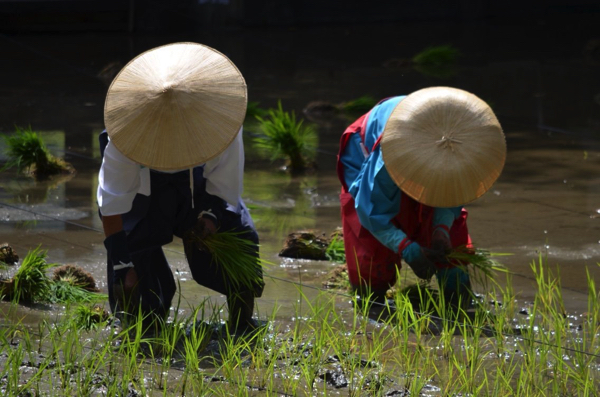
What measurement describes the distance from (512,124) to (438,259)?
4.36 m

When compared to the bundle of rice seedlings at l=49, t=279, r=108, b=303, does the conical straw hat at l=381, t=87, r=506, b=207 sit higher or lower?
higher

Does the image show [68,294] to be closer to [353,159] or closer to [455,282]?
[353,159]

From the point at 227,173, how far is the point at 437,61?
7864 mm

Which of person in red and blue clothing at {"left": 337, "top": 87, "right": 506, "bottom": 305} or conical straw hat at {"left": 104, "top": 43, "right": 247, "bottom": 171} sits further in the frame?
person in red and blue clothing at {"left": 337, "top": 87, "right": 506, "bottom": 305}

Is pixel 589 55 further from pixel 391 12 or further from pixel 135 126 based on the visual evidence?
pixel 135 126

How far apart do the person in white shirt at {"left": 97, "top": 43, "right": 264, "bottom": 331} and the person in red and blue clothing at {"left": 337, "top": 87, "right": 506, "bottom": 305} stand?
0.58 meters

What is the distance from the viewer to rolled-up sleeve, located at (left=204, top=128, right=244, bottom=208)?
343cm

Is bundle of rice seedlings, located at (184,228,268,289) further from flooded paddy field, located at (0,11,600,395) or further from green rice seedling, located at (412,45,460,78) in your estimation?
green rice seedling, located at (412,45,460,78)

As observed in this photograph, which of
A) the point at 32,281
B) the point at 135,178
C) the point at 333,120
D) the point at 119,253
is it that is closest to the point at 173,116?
the point at 135,178

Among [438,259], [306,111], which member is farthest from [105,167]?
[306,111]

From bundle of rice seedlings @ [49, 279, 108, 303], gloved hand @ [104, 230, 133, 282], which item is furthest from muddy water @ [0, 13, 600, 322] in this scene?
gloved hand @ [104, 230, 133, 282]

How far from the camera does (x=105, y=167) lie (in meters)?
3.33

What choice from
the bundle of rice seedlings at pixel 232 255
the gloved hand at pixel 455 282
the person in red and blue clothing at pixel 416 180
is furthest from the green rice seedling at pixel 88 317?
the gloved hand at pixel 455 282

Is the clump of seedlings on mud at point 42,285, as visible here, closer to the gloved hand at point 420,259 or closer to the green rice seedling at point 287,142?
the gloved hand at point 420,259
